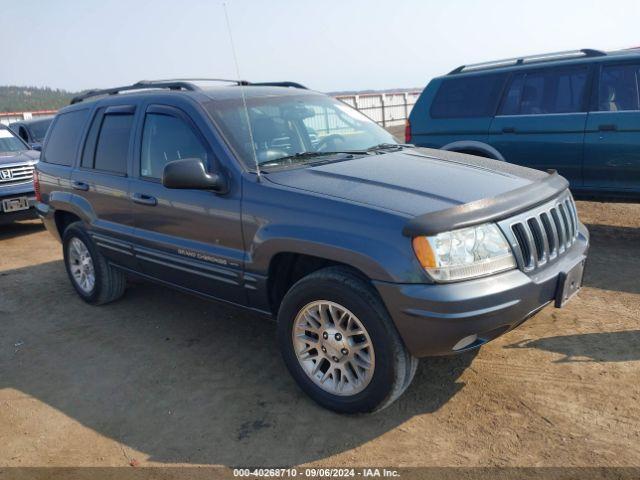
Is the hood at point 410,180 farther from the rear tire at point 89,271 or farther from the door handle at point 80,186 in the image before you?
the rear tire at point 89,271

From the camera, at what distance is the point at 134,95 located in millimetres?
4477

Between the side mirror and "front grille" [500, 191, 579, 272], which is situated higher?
the side mirror

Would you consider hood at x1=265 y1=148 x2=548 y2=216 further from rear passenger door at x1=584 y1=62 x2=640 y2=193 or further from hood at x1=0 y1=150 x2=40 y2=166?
hood at x1=0 y1=150 x2=40 y2=166

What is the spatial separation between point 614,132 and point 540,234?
3519 millimetres

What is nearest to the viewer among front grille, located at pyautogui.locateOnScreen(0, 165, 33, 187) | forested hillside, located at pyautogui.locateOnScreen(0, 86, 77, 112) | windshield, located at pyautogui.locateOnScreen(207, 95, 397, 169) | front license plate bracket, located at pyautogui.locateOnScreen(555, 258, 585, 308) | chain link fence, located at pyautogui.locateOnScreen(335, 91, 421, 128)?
front license plate bracket, located at pyautogui.locateOnScreen(555, 258, 585, 308)

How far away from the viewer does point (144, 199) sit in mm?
4102

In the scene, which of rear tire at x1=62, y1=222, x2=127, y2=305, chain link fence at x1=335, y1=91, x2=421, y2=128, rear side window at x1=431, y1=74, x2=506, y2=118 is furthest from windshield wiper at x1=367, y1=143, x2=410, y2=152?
chain link fence at x1=335, y1=91, x2=421, y2=128

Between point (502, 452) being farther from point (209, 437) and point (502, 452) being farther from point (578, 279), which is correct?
point (209, 437)

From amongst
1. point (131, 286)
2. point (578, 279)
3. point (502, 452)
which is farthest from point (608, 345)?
point (131, 286)

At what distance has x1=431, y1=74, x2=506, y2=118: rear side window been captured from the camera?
660 cm

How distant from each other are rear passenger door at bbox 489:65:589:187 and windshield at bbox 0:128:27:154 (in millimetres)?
8055

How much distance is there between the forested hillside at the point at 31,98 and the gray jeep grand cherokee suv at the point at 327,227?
71600 mm

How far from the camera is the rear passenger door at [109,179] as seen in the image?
4367 mm

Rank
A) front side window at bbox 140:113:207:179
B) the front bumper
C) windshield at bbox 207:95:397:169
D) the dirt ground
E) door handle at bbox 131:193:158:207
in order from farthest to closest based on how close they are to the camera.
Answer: door handle at bbox 131:193:158:207 < front side window at bbox 140:113:207:179 < windshield at bbox 207:95:397:169 < the dirt ground < the front bumper
